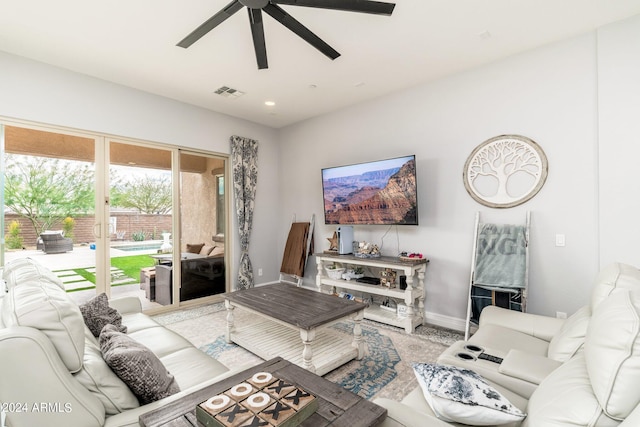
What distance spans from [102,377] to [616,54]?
4.07m

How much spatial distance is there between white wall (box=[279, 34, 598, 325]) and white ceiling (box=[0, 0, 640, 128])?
0.75 feet

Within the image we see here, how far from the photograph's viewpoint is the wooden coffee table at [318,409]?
1021 mm

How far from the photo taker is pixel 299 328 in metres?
2.27

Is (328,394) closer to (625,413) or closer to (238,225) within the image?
(625,413)

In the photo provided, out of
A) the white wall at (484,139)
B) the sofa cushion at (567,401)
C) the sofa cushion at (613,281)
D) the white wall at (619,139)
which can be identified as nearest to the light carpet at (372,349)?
the white wall at (484,139)

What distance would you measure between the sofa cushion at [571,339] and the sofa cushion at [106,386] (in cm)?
209

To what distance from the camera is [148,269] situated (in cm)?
407

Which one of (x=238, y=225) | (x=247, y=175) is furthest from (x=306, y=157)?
(x=238, y=225)

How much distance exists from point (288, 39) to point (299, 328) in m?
2.50

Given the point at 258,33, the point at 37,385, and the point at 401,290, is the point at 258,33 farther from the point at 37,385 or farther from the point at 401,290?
the point at 401,290

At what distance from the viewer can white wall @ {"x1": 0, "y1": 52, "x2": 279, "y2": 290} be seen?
3047 millimetres

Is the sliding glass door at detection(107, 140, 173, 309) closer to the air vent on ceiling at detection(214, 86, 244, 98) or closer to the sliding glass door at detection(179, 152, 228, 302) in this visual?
the sliding glass door at detection(179, 152, 228, 302)

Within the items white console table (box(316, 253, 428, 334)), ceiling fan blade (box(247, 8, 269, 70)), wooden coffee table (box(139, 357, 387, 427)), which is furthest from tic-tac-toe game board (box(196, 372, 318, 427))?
white console table (box(316, 253, 428, 334))

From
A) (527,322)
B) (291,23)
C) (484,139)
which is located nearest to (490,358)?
(527,322)
